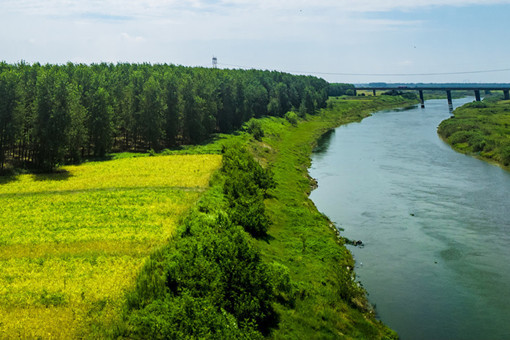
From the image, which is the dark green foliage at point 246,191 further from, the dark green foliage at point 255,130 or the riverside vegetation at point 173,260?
the dark green foliage at point 255,130

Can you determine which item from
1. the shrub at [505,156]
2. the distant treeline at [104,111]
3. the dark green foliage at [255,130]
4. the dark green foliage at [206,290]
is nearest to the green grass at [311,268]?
the dark green foliage at [206,290]

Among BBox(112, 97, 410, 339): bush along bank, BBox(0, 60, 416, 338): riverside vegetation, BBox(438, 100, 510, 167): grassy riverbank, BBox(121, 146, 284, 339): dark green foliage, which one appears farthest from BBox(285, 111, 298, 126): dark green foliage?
BBox(121, 146, 284, 339): dark green foliage

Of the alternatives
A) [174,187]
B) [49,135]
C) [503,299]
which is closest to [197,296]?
[503,299]

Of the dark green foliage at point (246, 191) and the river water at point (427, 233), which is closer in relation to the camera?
the river water at point (427, 233)

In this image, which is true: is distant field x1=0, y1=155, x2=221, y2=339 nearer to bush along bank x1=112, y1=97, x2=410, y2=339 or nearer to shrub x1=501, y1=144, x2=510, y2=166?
bush along bank x1=112, y1=97, x2=410, y2=339

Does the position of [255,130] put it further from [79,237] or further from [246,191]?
[79,237]

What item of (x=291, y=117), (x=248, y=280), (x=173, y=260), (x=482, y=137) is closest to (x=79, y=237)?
(x=173, y=260)

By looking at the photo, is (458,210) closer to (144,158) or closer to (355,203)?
(355,203)
